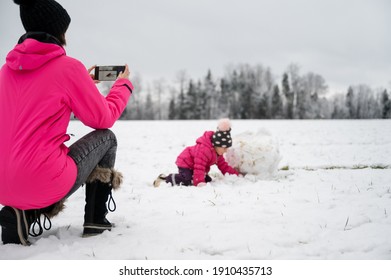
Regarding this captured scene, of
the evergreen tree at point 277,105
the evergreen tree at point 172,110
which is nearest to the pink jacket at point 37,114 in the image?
the evergreen tree at point 172,110

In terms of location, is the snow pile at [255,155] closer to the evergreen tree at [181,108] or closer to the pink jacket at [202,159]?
the pink jacket at [202,159]

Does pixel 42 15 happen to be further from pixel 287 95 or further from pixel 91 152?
pixel 287 95

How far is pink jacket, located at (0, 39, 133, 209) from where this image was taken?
80.0 inches

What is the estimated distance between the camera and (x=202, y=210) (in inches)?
121

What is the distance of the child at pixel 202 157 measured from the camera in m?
4.43

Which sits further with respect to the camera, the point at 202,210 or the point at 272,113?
the point at 272,113

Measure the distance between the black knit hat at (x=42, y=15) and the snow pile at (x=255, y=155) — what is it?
3.28 meters

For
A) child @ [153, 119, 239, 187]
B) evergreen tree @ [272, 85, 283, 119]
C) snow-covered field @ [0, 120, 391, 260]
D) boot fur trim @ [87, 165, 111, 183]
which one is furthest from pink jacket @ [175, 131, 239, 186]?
evergreen tree @ [272, 85, 283, 119]
